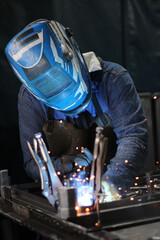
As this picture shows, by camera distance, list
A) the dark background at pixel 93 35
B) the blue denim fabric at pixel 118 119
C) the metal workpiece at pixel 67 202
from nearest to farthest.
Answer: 1. the metal workpiece at pixel 67 202
2. the blue denim fabric at pixel 118 119
3. the dark background at pixel 93 35

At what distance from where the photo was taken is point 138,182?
5.95ft

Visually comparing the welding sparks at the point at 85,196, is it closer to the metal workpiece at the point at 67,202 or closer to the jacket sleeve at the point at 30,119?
the metal workpiece at the point at 67,202

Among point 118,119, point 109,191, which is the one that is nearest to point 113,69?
point 118,119

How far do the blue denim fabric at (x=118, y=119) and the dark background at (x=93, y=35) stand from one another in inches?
25.0

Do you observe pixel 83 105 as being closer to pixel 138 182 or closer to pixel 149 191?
pixel 138 182

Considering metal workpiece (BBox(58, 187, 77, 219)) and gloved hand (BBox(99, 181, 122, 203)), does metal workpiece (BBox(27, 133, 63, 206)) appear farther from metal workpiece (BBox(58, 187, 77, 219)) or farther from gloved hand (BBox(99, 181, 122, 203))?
gloved hand (BBox(99, 181, 122, 203))

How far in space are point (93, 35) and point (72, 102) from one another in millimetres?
1274

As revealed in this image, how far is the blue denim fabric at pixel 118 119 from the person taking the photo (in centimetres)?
185

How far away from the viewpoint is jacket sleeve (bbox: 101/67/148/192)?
182 centimetres

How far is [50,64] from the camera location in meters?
1.73

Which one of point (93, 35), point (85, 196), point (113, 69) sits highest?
point (93, 35)

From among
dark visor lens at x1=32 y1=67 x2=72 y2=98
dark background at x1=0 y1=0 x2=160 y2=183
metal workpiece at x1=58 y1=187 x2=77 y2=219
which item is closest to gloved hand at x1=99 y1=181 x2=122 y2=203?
metal workpiece at x1=58 y1=187 x2=77 y2=219

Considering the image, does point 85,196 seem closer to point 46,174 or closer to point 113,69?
point 46,174

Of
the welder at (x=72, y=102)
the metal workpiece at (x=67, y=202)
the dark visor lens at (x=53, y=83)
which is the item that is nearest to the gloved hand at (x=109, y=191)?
the welder at (x=72, y=102)
